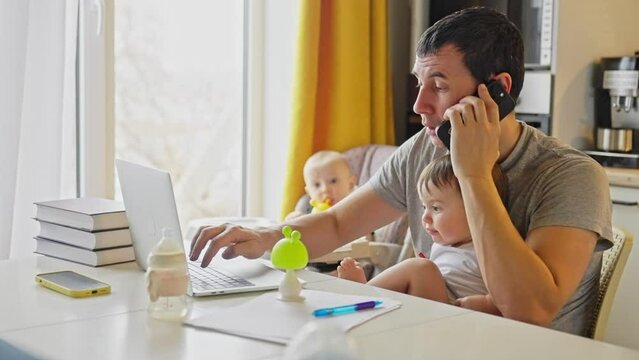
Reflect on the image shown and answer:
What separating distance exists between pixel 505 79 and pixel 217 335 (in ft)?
2.86

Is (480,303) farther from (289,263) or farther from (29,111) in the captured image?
(29,111)

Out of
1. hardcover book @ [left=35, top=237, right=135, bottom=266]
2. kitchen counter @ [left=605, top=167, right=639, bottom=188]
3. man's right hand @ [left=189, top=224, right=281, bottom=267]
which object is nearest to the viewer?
man's right hand @ [left=189, top=224, right=281, bottom=267]

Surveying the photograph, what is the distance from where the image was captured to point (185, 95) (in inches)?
149

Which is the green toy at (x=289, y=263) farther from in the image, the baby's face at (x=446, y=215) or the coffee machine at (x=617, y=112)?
the coffee machine at (x=617, y=112)

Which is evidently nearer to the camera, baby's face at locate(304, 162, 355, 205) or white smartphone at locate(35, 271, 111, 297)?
white smartphone at locate(35, 271, 111, 297)

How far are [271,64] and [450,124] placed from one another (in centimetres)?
220

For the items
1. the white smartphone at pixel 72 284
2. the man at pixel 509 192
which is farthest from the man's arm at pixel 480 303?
the white smartphone at pixel 72 284

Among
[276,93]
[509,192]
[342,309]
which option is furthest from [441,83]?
[276,93]

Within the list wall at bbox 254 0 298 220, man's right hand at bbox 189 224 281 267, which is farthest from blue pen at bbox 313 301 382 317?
wall at bbox 254 0 298 220

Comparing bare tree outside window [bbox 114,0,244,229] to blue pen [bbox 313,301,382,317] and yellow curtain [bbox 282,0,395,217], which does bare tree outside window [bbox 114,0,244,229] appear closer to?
yellow curtain [bbox 282,0,395,217]

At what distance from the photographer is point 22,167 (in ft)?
9.84

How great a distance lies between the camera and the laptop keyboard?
1.74m

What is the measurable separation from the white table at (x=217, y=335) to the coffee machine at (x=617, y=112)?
6.54ft

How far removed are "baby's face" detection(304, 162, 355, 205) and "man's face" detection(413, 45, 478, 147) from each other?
5.30ft
